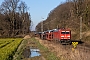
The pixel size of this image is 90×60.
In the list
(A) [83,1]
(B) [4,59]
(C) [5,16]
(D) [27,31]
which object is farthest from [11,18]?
(B) [4,59]

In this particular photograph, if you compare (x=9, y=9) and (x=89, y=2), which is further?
(x=9, y=9)

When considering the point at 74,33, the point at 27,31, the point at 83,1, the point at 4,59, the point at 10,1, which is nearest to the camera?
the point at 4,59

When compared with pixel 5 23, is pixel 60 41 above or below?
below

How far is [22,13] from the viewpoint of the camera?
128 meters

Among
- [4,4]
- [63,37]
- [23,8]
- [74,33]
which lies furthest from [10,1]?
[63,37]

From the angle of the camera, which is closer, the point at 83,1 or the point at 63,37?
the point at 63,37

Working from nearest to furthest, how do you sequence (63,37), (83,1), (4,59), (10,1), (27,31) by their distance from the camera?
(4,59) < (63,37) < (83,1) < (10,1) < (27,31)

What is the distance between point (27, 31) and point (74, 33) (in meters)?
54.0

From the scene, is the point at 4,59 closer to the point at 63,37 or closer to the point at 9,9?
the point at 63,37

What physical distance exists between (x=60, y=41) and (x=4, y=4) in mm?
61034

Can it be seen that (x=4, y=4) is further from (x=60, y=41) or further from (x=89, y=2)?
(x=60, y=41)

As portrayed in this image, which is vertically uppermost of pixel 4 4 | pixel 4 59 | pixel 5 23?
pixel 4 4

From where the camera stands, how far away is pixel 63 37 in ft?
167

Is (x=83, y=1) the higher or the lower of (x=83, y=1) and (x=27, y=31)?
the higher
